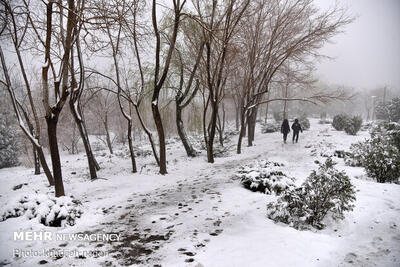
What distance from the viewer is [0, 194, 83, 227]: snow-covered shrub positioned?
3684 mm

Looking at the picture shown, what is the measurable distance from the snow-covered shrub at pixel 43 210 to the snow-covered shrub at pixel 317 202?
155 inches

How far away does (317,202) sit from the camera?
3.51m

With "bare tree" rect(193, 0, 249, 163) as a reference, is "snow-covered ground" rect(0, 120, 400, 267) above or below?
below

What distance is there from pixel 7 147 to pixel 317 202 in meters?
28.8

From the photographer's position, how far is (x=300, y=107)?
4894cm

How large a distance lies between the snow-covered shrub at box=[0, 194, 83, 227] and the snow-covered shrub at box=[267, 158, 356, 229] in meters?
3.94

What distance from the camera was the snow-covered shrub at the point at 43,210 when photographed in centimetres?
A: 368

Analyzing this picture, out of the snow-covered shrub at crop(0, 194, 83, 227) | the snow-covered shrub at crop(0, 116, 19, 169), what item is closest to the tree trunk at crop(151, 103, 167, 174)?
the snow-covered shrub at crop(0, 194, 83, 227)

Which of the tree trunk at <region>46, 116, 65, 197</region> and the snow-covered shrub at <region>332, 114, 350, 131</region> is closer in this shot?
the tree trunk at <region>46, 116, 65, 197</region>

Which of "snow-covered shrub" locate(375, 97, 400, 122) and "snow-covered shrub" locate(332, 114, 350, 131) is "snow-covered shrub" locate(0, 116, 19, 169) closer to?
"snow-covered shrub" locate(332, 114, 350, 131)

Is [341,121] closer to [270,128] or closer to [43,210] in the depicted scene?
[270,128]

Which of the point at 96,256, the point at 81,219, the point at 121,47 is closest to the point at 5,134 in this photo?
the point at 121,47

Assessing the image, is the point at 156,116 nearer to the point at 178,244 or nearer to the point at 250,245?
the point at 178,244

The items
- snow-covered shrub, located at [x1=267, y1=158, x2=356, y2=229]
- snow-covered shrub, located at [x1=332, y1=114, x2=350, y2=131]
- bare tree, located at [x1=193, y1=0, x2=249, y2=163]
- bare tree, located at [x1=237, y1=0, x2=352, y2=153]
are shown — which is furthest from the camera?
snow-covered shrub, located at [x1=332, y1=114, x2=350, y2=131]
